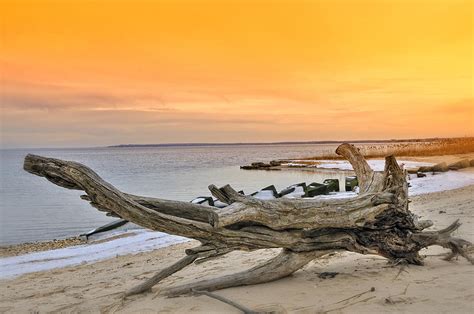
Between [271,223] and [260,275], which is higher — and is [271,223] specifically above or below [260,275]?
above

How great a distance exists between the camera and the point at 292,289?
17.2ft

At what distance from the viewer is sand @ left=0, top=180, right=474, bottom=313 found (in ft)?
15.4

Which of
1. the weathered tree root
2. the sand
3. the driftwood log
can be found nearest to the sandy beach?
the sand

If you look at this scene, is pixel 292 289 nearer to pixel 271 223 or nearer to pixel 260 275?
pixel 260 275

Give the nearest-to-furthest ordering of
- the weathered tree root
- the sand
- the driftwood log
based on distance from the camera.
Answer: the sand < the driftwood log < the weathered tree root

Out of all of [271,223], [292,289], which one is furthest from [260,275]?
[271,223]

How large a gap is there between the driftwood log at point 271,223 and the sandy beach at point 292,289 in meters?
0.20

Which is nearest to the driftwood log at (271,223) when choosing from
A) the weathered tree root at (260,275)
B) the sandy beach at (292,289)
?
the weathered tree root at (260,275)

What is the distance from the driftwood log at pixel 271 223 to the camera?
15.9ft

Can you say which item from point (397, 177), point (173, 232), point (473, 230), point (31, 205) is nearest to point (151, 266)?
point (173, 232)

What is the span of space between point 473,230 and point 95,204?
6.57 meters

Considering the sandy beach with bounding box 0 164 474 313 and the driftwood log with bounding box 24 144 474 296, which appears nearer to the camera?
the sandy beach with bounding box 0 164 474 313

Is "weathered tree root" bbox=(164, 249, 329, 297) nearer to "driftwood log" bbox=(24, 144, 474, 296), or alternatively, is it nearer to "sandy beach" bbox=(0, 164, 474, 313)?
"driftwood log" bbox=(24, 144, 474, 296)

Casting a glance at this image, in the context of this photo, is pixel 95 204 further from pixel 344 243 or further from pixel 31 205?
pixel 31 205
